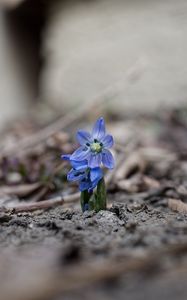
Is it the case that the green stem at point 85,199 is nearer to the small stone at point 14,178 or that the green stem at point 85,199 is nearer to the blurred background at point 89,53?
the small stone at point 14,178

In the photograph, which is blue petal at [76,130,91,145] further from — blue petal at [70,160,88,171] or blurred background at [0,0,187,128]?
blurred background at [0,0,187,128]

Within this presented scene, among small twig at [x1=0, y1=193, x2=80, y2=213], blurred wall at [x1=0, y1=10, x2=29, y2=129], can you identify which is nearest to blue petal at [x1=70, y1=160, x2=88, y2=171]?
small twig at [x1=0, y1=193, x2=80, y2=213]

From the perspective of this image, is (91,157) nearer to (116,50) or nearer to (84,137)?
(84,137)

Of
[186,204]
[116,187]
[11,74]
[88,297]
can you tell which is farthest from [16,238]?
[11,74]

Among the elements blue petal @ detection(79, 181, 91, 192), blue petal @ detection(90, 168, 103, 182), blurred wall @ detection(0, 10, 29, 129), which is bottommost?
blue petal @ detection(79, 181, 91, 192)

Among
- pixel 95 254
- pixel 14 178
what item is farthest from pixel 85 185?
pixel 14 178

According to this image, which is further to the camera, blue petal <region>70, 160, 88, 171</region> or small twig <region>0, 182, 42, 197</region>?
small twig <region>0, 182, 42, 197</region>

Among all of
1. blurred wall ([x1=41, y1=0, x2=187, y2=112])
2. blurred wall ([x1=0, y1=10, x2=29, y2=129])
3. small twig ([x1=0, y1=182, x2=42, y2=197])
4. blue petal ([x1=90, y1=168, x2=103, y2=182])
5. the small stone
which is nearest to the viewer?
blue petal ([x1=90, y1=168, x2=103, y2=182])
